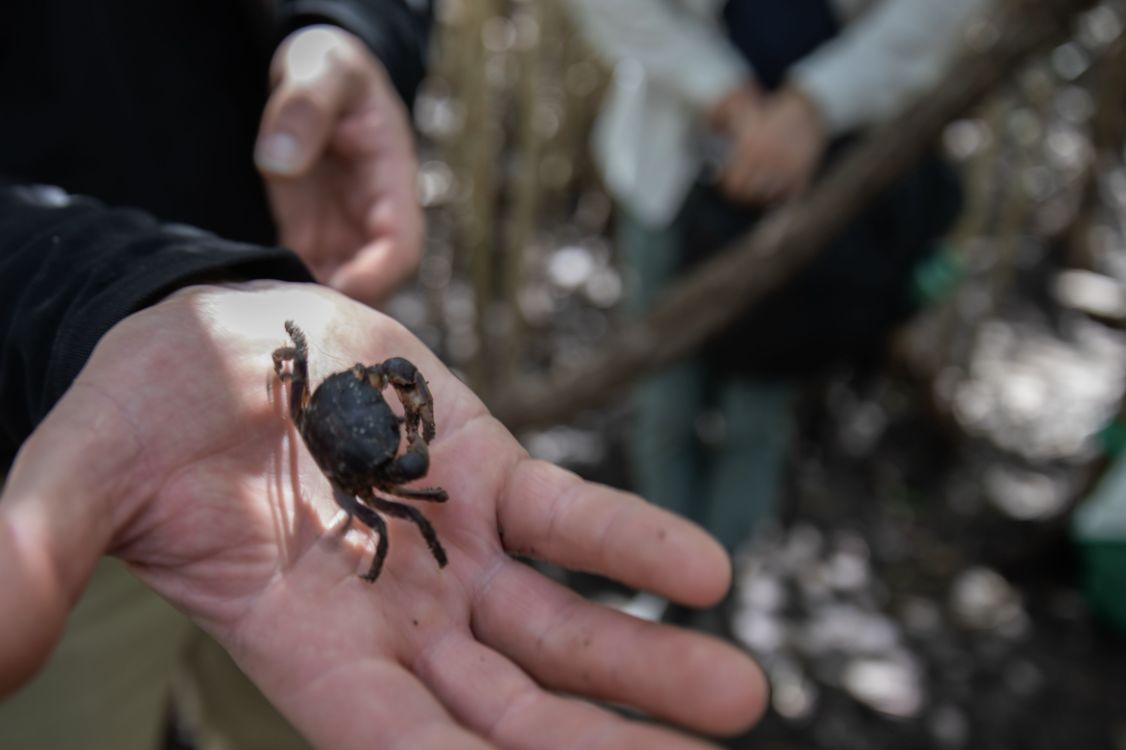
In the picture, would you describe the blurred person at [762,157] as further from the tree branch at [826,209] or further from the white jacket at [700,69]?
the tree branch at [826,209]

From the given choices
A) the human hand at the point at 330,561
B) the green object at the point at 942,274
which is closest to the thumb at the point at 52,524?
the human hand at the point at 330,561

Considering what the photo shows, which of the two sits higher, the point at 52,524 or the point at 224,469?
the point at 52,524

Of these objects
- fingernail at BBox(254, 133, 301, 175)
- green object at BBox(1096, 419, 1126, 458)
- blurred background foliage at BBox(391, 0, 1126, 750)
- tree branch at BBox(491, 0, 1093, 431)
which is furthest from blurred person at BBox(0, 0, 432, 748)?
green object at BBox(1096, 419, 1126, 458)

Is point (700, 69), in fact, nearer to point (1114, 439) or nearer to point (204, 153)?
point (204, 153)

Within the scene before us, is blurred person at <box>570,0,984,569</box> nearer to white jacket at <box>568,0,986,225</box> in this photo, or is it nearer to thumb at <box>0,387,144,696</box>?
white jacket at <box>568,0,986,225</box>

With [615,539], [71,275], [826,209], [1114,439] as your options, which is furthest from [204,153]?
[1114,439]

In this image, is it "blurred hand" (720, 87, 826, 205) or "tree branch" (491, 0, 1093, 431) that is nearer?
"tree branch" (491, 0, 1093, 431)

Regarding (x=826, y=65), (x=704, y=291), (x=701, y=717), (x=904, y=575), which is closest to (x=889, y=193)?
(x=826, y=65)
